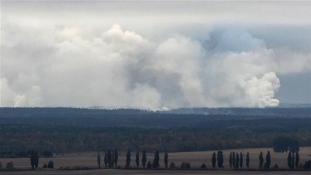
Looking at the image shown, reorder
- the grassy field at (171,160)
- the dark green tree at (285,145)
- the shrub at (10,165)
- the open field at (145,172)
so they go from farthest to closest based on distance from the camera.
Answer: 1. the dark green tree at (285,145)
2. the shrub at (10,165)
3. the grassy field at (171,160)
4. the open field at (145,172)

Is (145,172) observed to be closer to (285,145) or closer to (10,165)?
(10,165)

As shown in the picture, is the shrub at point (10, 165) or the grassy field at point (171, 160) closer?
the grassy field at point (171, 160)

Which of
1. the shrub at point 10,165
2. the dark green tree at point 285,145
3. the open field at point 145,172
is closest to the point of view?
the open field at point 145,172

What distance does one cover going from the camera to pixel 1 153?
6353 inches

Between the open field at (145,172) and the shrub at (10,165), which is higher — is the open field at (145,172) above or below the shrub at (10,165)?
below

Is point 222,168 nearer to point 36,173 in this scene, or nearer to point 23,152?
point 36,173

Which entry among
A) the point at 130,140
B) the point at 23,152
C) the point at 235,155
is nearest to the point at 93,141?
the point at 130,140

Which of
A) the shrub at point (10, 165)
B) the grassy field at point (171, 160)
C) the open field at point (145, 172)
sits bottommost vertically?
the open field at point (145, 172)

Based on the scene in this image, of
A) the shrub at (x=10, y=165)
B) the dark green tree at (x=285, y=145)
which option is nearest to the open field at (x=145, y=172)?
the shrub at (x=10, y=165)

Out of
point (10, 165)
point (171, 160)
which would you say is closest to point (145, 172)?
point (10, 165)

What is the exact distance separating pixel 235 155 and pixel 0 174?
32870mm

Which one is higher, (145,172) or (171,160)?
(171,160)

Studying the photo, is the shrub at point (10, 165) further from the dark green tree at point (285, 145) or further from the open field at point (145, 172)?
the dark green tree at point (285, 145)

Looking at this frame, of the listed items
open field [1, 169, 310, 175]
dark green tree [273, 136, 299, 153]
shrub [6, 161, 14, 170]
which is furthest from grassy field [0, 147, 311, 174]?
dark green tree [273, 136, 299, 153]
